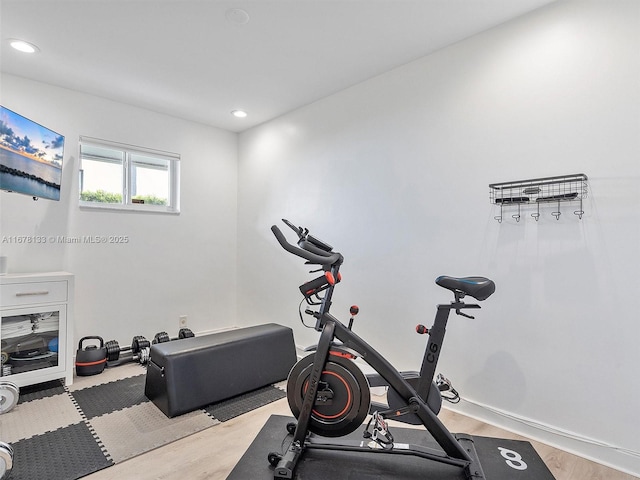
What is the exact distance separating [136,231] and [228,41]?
219 centimetres

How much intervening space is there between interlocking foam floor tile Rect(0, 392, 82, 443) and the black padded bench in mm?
489

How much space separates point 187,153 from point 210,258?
1.25 meters

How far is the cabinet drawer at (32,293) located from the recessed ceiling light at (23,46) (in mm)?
1708

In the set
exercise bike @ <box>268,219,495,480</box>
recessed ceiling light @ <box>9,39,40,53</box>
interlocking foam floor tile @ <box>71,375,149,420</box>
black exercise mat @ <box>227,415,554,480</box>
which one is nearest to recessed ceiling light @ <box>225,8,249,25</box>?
exercise bike @ <box>268,219,495,480</box>

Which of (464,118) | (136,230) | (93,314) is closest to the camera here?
(464,118)

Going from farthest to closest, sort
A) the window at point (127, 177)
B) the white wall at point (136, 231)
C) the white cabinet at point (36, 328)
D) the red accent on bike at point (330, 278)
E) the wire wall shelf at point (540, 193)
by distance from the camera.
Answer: the window at point (127, 177) < the white wall at point (136, 231) < the white cabinet at point (36, 328) < the wire wall shelf at point (540, 193) < the red accent on bike at point (330, 278)

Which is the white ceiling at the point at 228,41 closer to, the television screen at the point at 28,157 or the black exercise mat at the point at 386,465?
the television screen at the point at 28,157

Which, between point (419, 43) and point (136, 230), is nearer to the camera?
point (419, 43)

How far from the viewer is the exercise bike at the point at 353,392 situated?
5.64 feet

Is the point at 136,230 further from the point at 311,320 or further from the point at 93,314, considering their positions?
the point at 311,320

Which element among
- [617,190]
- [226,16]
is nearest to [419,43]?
[226,16]

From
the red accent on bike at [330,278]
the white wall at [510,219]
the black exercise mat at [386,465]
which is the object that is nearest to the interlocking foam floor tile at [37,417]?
the black exercise mat at [386,465]

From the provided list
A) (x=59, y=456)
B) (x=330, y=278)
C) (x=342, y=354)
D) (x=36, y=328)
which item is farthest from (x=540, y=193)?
(x=36, y=328)

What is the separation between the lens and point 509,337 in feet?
7.14
